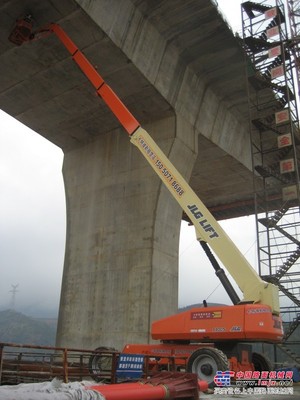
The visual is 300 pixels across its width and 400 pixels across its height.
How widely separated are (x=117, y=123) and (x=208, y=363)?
46.1ft

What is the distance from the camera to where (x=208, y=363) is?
39.7 feet

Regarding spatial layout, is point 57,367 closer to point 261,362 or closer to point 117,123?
point 261,362

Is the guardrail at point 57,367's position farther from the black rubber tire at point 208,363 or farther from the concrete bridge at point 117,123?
the concrete bridge at point 117,123

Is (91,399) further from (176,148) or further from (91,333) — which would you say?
(176,148)

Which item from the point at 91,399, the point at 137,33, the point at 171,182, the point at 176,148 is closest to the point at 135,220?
the point at 176,148

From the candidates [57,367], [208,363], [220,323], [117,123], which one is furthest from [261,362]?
[117,123]

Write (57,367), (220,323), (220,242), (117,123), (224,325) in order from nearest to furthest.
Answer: (57,367) → (224,325) → (220,323) → (220,242) → (117,123)

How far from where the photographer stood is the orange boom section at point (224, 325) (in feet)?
40.6

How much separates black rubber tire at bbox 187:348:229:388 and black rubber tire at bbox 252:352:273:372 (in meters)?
3.58

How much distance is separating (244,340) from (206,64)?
1397cm

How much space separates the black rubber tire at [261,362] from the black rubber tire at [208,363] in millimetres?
3580

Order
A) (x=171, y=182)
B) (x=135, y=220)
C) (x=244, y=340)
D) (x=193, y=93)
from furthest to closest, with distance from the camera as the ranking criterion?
(x=193, y=93), (x=135, y=220), (x=171, y=182), (x=244, y=340)

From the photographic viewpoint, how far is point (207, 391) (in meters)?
11.2

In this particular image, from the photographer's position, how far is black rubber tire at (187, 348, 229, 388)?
11766 millimetres
